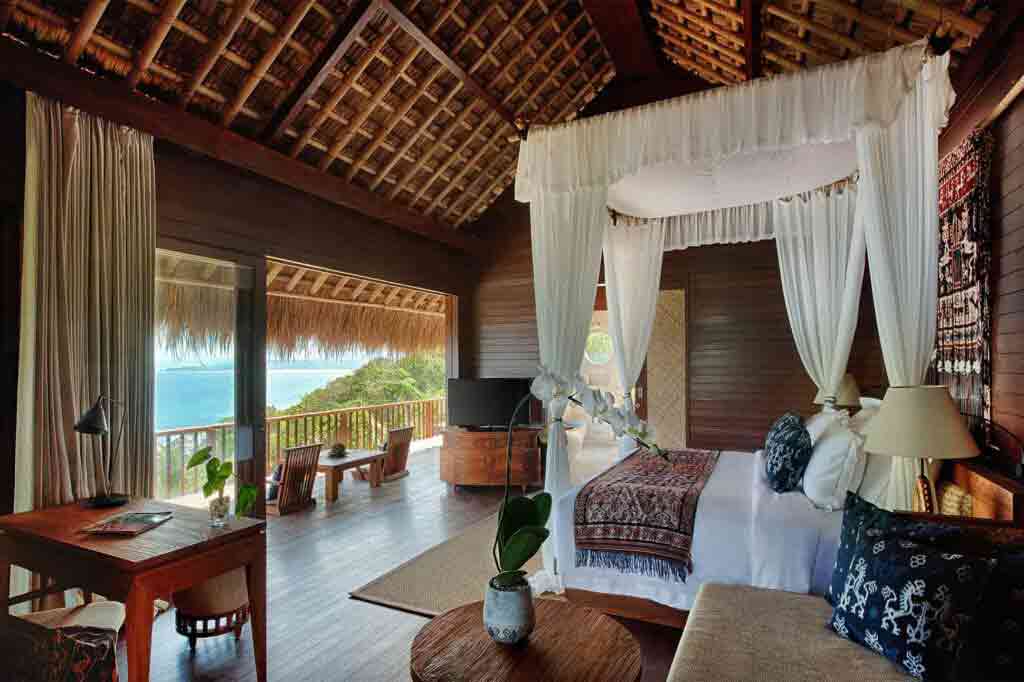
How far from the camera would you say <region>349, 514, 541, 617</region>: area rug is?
306 cm

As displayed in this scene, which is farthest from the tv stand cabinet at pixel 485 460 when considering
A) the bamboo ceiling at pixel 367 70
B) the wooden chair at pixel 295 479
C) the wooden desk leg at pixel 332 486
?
the bamboo ceiling at pixel 367 70

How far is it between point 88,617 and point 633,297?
3760mm

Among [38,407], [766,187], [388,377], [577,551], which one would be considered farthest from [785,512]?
[388,377]

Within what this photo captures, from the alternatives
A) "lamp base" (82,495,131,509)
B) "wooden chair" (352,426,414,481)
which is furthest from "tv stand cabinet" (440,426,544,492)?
"lamp base" (82,495,131,509)

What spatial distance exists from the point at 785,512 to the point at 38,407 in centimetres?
347

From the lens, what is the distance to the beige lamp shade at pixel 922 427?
2121 millimetres

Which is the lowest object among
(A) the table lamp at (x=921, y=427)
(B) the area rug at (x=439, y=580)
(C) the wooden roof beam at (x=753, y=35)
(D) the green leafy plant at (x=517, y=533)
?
(B) the area rug at (x=439, y=580)

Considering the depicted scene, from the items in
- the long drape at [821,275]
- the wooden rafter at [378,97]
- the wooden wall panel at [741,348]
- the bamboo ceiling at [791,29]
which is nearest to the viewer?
the bamboo ceiling at [791,29]

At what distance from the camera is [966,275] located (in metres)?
2.81

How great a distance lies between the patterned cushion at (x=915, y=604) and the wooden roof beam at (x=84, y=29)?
3940 mm

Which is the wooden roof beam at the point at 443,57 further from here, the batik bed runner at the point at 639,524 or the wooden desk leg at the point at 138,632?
the wooden desk leg at the point at 138,632

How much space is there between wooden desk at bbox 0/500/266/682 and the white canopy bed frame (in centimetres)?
139

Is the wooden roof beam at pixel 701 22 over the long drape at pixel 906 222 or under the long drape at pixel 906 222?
over

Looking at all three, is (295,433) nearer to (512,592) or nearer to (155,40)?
(155,40)
